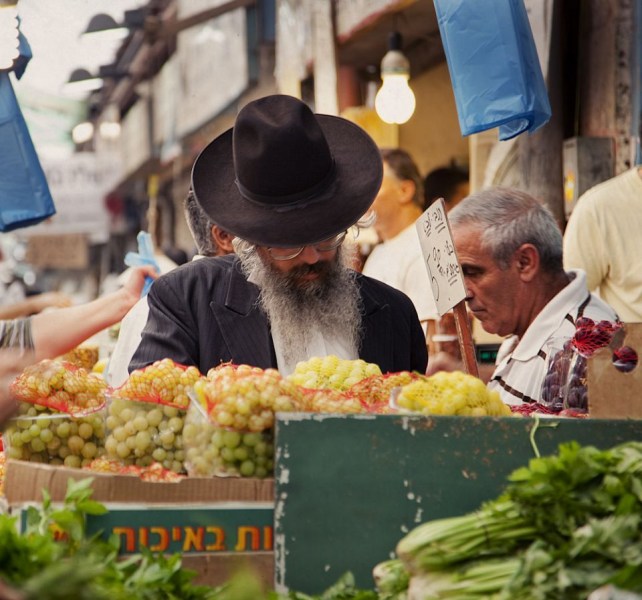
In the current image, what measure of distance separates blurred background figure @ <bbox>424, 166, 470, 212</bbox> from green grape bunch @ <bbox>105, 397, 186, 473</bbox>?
696cm

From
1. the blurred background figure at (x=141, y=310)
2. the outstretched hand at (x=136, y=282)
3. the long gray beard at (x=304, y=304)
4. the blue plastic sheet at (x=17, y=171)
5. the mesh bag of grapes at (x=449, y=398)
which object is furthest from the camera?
the blue plastic sheet at (x=17, y=171)

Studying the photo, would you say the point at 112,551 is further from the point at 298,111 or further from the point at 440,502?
the point at 298,111

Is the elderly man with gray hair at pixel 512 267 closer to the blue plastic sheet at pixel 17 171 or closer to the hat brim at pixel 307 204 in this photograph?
the hat brim at pixel 307 204

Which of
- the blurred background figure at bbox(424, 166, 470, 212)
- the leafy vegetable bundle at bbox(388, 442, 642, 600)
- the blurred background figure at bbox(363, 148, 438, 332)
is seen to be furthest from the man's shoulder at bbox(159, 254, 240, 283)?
the blurred background figure at bbox(424, 166, 470, 212)

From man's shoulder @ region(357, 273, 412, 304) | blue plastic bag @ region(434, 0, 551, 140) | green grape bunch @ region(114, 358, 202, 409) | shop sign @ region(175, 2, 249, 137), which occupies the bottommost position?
green grape bunch @ region(114, 358, 202, 409)

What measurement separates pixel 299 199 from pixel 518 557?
1.82 metres

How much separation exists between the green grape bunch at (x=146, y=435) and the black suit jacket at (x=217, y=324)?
0.90 metres

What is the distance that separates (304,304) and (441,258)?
18.7 inches

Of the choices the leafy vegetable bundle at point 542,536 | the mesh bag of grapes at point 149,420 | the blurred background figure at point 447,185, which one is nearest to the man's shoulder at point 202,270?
the mesh bag of grapes at point 149,420

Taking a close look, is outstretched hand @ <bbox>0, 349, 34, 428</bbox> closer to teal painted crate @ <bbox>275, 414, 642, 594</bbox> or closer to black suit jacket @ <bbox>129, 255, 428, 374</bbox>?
teal painted crate @ <bbox>275, 414, 642, 594</bbox>

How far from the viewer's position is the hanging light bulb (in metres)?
8.38

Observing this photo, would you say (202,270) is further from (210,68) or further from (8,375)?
(210,68)

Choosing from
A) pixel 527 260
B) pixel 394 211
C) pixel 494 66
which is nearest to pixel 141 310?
pixel 527 260

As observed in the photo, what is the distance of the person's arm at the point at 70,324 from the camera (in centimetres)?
445
